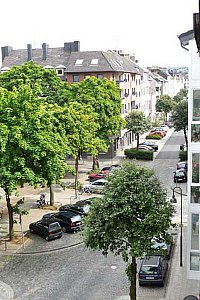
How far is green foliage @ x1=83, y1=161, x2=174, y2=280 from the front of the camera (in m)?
16.2

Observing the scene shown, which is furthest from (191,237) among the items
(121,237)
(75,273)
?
(75,273)

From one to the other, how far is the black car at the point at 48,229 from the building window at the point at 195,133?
411 inches

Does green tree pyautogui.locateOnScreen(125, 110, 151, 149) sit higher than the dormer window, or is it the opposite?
the dormer window

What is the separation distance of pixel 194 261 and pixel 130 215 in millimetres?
4450

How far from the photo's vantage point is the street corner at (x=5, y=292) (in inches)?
756

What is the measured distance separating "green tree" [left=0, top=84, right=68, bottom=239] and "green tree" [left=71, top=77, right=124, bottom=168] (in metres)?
18.3

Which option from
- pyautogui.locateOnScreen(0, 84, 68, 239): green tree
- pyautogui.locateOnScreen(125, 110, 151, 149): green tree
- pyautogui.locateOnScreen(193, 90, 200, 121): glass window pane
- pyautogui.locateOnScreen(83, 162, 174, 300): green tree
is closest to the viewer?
pyautogui.locateOnScreen(83, 162, 174, 300): green tree

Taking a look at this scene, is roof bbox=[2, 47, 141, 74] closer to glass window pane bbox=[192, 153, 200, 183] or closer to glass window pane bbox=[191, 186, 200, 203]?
glass window pane bbox=[192, 153, 200, 183]

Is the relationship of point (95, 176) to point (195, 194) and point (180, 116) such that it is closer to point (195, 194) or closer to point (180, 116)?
point (180, 116)

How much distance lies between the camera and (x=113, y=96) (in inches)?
1816

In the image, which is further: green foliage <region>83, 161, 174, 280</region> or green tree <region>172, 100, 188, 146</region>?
green tree <region>172, 100, 188, 146</region>

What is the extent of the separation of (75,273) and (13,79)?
27.0 m

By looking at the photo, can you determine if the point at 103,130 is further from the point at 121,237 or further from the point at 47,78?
the point at 121,237

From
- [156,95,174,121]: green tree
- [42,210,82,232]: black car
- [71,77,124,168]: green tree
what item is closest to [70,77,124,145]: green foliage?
[71,77,124,168]: green tree
